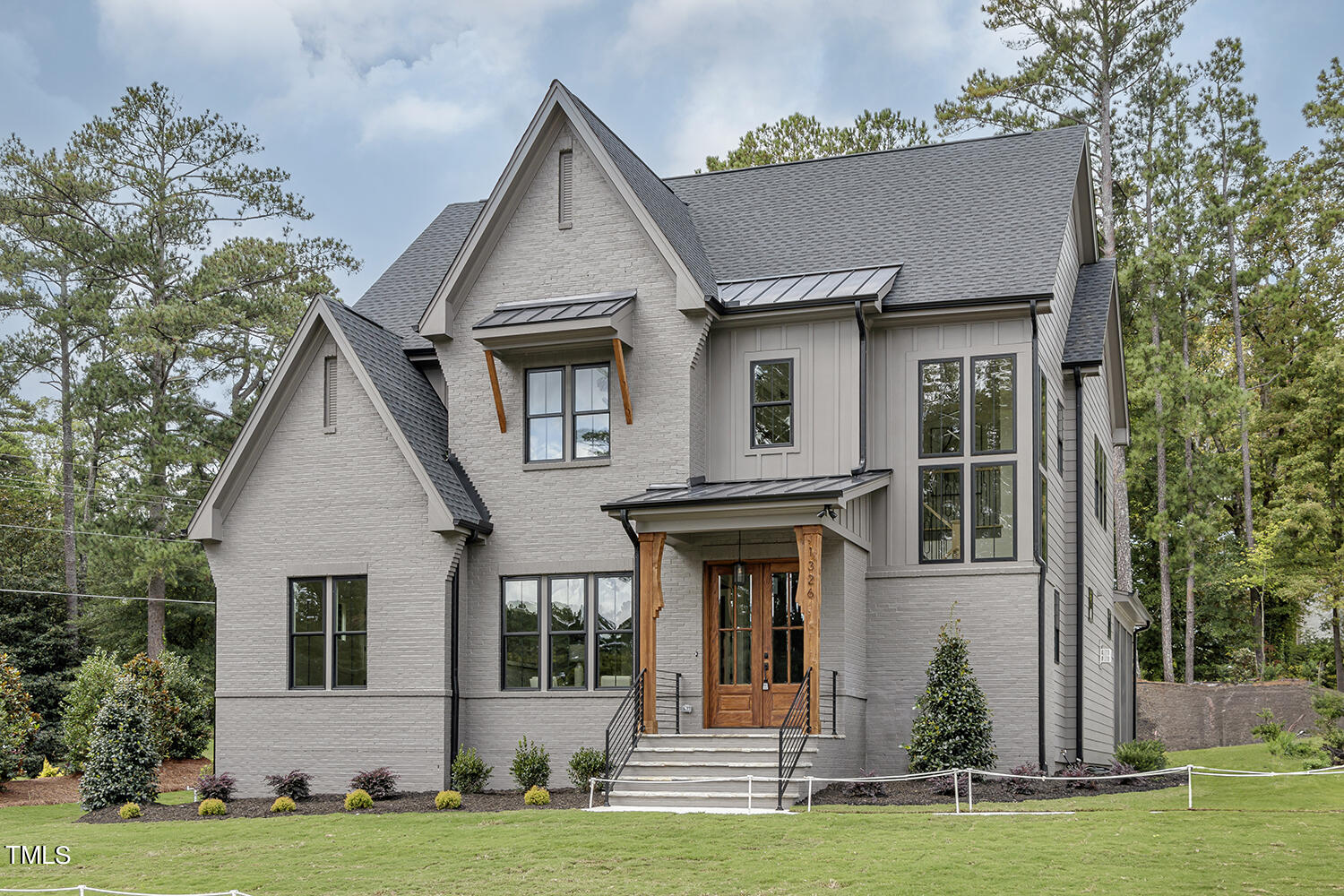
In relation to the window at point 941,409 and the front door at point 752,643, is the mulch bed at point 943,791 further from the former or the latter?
the window at point 941,409

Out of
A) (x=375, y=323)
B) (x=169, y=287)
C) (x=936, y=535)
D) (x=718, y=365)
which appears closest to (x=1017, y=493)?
(x=936, y=535)

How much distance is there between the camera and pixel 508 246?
69.5 ft

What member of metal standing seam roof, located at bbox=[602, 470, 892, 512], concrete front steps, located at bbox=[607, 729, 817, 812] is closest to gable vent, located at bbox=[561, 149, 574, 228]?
metal standing seam roof, located at bbox=[602, 470, 892, 512]

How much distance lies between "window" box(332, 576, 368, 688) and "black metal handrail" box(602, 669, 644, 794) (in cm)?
429

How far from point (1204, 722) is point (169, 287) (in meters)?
31.3

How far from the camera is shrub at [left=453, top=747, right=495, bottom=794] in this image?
19.4 metres

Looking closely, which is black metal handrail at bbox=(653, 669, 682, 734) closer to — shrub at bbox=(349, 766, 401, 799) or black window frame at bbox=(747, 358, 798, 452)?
black window frame at bbox=(747, 358, 798, 452)

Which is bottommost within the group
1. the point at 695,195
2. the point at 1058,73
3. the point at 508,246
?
the point at 508,246

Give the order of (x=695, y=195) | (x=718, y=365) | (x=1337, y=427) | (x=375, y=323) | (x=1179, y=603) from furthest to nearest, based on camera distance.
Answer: (x=1179, y=603) → (x=1337, y=427) → (x=695, y=195) → (x=375, y=323) → (x=718, y=365)

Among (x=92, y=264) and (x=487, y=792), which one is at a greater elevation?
(x=92, y=264)

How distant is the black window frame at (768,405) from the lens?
19.8 m

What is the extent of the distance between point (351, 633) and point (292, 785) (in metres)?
2.46

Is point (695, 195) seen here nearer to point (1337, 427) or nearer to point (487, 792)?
point (487, 792)

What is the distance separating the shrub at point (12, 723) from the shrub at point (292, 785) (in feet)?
26.4
